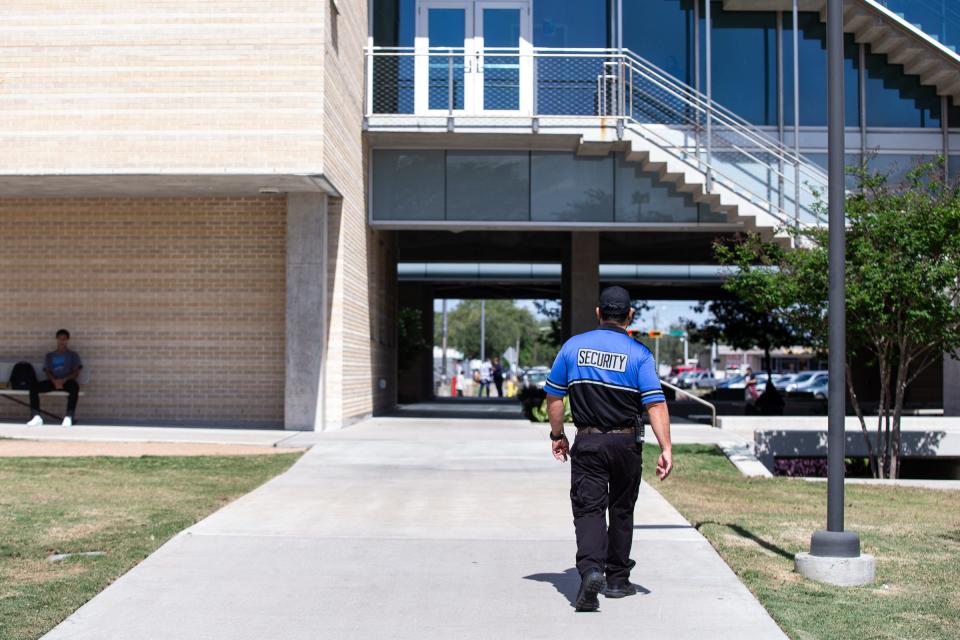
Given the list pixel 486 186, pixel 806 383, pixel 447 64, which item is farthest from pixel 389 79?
pixel 806 383

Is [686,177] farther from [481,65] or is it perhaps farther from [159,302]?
[159,302]

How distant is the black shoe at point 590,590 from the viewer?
5914mm

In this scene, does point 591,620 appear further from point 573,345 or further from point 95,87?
point 95,87

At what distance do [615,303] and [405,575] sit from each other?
2.21m

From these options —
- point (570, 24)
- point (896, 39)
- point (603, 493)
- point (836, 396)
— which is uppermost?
point (570, 24)

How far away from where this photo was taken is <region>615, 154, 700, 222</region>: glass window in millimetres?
20281

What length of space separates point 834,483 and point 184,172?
11179mm

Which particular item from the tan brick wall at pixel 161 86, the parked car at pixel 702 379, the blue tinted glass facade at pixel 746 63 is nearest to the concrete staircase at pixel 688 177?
the blue tinted glass facade at pixel 746 63

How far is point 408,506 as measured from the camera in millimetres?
9758

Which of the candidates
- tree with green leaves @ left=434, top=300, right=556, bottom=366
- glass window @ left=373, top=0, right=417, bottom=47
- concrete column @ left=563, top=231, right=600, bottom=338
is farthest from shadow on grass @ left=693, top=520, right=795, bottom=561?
tree with green leaves @ left=434, top=300, right=556, bottom=366

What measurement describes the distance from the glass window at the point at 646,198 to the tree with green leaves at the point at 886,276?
5.15 metres

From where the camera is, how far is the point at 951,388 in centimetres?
2336

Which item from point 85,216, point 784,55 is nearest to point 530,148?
point 784,55

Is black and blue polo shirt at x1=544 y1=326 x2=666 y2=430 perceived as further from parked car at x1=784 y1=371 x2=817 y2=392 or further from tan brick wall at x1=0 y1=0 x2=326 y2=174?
parked car at x1=784 y1=371 x2=817 y2=392
